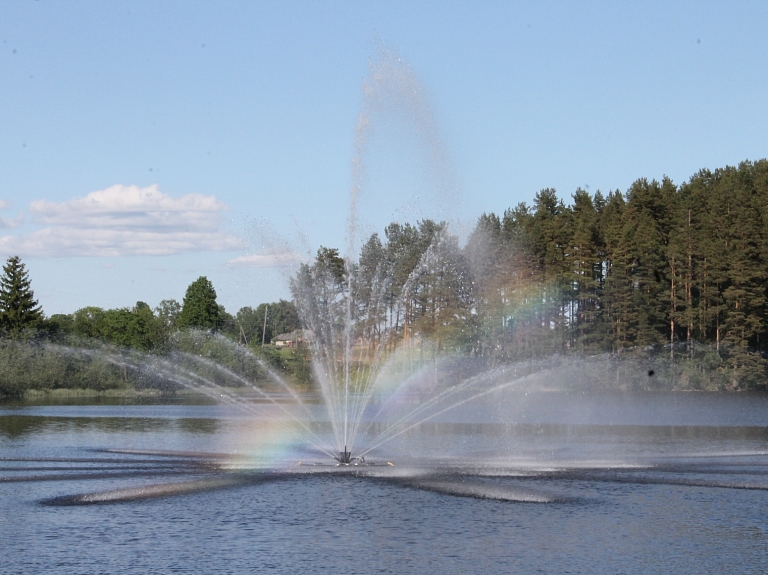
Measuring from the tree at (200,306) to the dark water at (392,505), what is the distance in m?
110

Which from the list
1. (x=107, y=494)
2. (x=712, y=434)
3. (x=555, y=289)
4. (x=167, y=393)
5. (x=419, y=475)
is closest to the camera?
(x=107, y=494)

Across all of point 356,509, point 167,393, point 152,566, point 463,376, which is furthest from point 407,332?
point 152,566

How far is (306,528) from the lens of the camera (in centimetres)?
2420

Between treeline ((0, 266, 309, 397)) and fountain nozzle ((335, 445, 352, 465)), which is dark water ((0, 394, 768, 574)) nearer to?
fountain nozzle ((335, 445, 352, 465))

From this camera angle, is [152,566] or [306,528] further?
[306,528]

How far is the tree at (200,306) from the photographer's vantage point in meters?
158

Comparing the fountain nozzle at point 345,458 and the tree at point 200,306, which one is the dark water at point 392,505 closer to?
the fountain nozzle at point 345,458

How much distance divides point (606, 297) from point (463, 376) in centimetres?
1708

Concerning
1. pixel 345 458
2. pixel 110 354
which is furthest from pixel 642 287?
pixel 345 458

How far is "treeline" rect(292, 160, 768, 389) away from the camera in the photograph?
336 ft

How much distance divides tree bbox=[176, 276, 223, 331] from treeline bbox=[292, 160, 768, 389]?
51487 mm

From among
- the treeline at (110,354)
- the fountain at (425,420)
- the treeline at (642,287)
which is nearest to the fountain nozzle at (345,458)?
the fountain at (425,420)

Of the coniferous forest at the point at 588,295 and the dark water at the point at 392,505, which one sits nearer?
the dark water at the point at 392,505

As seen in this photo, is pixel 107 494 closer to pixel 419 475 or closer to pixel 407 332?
pixel 419 475
